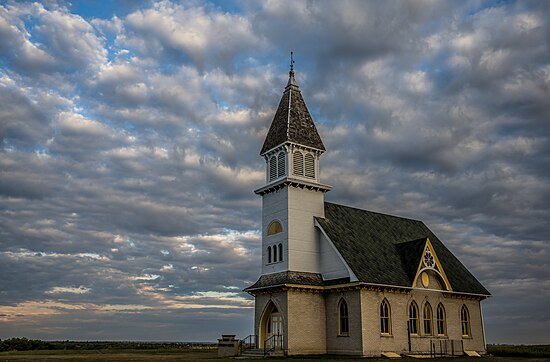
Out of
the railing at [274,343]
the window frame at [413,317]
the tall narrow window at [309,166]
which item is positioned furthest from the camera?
the tall narrow window at [309,166]

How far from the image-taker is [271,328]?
3916cm

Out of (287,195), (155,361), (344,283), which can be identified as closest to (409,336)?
(344,283)

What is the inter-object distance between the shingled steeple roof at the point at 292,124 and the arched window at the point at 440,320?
1620 cm

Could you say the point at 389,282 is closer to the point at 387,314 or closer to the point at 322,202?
the point at 387,314

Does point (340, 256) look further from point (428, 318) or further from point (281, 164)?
point (428, 318)

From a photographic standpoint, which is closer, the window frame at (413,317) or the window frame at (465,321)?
the window frame at (413,317)

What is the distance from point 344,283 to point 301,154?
10439mm

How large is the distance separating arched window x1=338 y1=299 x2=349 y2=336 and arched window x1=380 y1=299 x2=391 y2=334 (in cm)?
257

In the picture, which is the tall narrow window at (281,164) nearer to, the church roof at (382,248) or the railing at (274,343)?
the church roof at (382,248)

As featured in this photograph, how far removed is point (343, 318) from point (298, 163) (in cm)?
1202

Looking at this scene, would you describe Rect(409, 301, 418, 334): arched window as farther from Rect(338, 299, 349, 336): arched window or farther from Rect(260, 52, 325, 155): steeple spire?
Rect(260, 52, 325, 155): steeple spire

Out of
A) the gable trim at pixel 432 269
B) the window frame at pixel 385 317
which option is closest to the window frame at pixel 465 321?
the gable trim at pixel 432 269

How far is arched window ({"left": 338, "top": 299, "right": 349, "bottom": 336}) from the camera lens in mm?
37062

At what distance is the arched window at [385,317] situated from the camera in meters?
37.6
